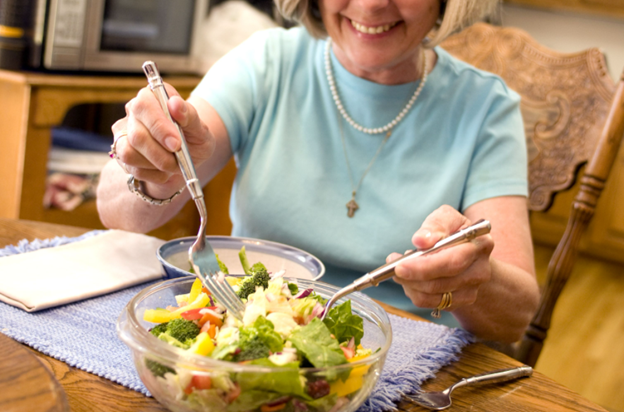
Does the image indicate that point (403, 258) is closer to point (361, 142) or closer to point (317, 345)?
point (317, 345)

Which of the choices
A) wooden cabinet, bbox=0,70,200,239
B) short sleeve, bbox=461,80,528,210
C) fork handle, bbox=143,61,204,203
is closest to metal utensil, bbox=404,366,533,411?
fork handle, bbox=143,61,204,203

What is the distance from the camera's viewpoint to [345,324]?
2.19ft

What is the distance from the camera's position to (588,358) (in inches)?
110

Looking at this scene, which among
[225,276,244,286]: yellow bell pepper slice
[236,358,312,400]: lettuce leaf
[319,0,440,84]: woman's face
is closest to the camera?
[236,358,312,400]: lettuce leaf

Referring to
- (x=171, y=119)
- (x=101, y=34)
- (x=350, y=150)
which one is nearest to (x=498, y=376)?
(x=171, y=119)

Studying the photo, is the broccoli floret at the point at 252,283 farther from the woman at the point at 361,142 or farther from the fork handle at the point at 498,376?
the woman at the point at 361,142

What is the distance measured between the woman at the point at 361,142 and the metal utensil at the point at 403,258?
0.39 metres

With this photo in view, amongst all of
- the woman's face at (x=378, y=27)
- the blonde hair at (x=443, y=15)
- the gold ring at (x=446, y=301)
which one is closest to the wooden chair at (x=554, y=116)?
the blonde hair at (x=443, y=15)

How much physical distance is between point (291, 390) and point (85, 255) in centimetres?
55

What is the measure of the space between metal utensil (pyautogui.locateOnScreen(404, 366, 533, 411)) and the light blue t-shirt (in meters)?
0.41

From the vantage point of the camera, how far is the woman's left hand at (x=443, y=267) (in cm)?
71

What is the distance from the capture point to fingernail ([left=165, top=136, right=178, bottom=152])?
0.76 metres

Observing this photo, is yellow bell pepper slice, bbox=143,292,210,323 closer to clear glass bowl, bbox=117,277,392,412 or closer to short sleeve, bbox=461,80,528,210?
clear glass bowl, bbox=117,277,392,412

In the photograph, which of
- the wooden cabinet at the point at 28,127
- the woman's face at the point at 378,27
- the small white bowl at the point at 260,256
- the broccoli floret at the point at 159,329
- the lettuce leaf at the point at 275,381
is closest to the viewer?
the lettuce leaf at the point at 275,381
